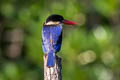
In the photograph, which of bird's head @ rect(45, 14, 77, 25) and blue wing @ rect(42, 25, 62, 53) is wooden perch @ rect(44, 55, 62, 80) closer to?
blue wing @ rect(42, 25, 62, 53)

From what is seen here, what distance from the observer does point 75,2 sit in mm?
13094

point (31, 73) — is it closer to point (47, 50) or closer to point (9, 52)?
point (9, 52)

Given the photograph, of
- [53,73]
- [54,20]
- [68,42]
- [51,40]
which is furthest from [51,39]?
[68,42]

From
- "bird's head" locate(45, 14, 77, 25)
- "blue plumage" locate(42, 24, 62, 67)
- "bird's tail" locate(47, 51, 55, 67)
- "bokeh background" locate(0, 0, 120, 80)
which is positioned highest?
"bird's head" locate(45, 14, 77, 25)

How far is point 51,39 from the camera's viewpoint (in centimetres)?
857

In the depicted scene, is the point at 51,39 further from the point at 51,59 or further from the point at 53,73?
the point at 53,73

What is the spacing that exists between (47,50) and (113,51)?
3.66 metres

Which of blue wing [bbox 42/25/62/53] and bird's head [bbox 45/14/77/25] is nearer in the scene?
blue wing [bbox 42/25/62/53]

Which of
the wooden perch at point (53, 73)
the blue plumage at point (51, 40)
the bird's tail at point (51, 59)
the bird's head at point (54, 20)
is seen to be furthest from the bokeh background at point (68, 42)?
the wooden perch at point (53, 73)

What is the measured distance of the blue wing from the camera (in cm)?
849

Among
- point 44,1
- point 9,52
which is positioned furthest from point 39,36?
point 9,52

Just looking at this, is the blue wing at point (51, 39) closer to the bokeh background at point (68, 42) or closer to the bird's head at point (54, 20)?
the bird's head at point (54, 20)

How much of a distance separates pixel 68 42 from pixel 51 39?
308cm

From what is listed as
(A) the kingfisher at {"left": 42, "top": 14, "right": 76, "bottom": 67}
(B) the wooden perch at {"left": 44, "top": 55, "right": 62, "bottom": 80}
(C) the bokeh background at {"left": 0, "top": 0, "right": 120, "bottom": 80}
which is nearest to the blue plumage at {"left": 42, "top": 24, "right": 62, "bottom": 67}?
(A) the kingfisher at {"left": 42, "top": 14, "right": 76, "bottom": 67}
